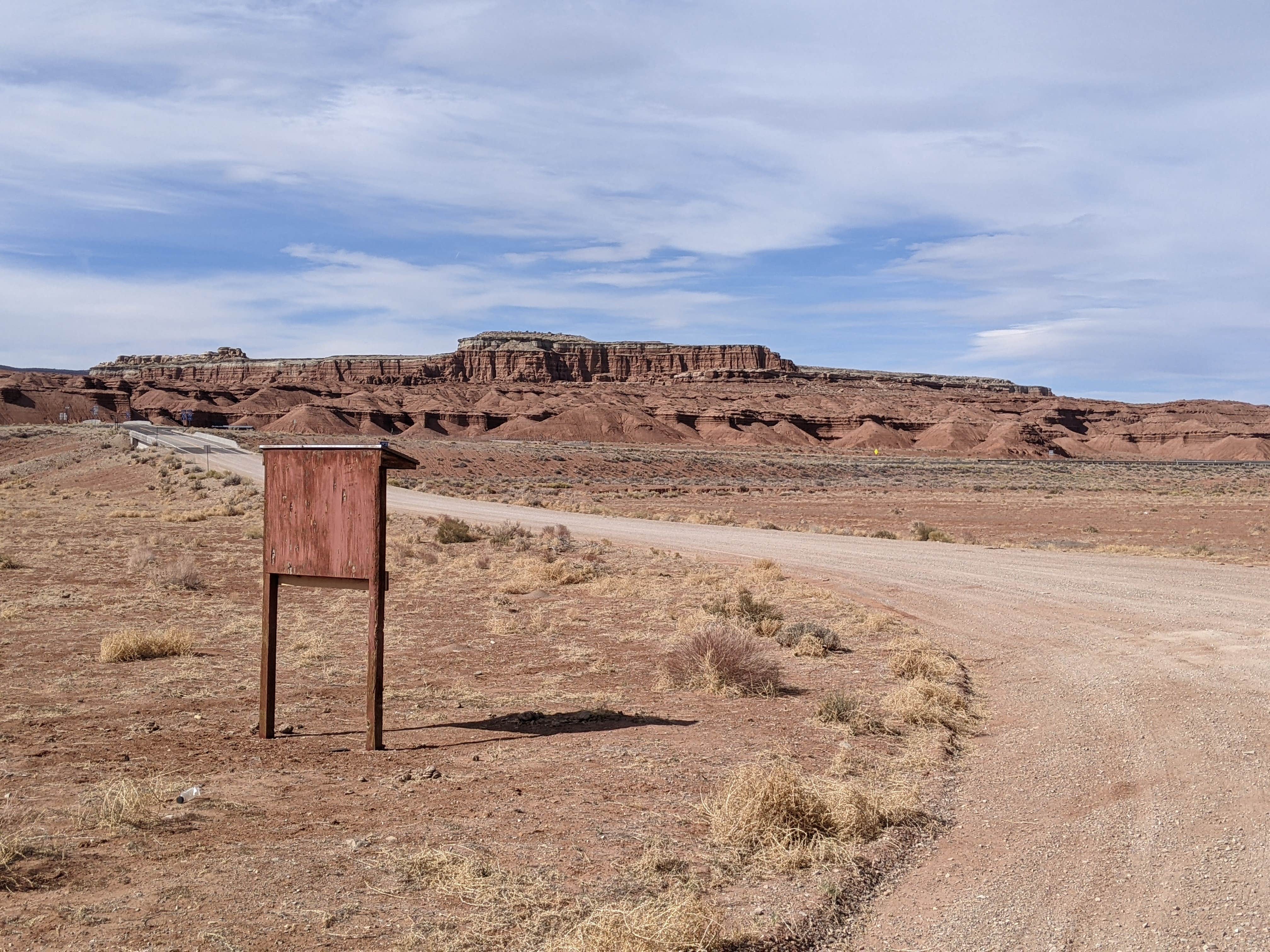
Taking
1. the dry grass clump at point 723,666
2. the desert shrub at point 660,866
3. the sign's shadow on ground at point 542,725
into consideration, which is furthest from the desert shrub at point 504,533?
the desert shrub at point 660,866

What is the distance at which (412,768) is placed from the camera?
310 inches

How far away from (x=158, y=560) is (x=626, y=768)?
585 inches

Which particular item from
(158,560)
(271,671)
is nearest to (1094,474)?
(158,560)

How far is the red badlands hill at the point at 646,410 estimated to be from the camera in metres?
125

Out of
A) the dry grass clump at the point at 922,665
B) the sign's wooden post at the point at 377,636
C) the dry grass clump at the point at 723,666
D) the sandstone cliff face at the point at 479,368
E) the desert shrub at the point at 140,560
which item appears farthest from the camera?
the sandstone cliff face at the point at 479,368

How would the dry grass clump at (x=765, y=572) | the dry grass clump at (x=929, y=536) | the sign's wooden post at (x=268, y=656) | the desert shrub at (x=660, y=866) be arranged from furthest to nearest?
1. the dry grass clump at (x=929, y=536)
2. the dry grass clump at (x=765, y=572)
3. the sign's wooden post at (x=268, y=656)
4. the desert shrub at (x=660, y=866)

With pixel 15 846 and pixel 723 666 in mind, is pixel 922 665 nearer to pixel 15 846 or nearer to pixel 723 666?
pixel 723 666

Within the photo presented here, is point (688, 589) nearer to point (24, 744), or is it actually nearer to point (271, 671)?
point (271, 671)

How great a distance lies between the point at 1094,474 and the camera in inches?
3182

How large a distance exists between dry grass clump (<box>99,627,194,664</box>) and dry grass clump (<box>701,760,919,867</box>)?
829 cm

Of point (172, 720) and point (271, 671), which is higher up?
point (271, 671)

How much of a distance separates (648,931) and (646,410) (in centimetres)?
13170

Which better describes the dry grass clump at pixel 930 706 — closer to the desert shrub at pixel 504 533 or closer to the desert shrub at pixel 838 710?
the desert shrub at pixel 838 710

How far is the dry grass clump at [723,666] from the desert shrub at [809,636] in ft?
5.09
